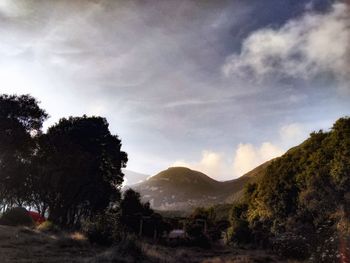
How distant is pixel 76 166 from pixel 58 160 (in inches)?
111

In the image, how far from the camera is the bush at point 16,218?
42.1 meters

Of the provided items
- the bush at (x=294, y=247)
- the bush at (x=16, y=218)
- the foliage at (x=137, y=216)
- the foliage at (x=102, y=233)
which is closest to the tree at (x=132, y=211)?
the foliage at (x=137, y=216)

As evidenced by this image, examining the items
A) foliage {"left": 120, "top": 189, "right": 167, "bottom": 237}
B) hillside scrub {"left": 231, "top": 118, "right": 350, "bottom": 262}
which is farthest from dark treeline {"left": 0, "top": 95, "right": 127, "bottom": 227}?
hillside scrub {"left": 231, "top": 118, "right": 350, "bottom": 262}

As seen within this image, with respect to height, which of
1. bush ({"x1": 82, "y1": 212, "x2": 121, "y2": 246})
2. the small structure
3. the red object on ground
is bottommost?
the small structure

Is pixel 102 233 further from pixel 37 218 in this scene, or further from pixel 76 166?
pixel 37 218

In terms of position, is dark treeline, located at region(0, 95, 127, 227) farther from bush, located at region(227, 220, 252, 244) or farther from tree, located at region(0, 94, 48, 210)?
bush, located at region(227, 220, 252, 244)

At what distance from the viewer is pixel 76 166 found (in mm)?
44562

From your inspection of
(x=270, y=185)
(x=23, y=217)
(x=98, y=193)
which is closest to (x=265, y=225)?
(x=270, y=185)

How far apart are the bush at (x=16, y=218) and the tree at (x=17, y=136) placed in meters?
3.03

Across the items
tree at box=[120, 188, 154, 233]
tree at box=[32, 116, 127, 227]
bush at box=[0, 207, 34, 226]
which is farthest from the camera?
tree at box=[120, 188, 154, 233]

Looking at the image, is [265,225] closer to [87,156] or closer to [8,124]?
[87,156]

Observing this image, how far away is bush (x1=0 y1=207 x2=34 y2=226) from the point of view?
42.1 meters

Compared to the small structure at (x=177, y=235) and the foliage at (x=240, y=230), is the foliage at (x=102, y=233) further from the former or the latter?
the foliage at (x=240, y=230)

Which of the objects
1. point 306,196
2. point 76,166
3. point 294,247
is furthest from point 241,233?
point 294,247
